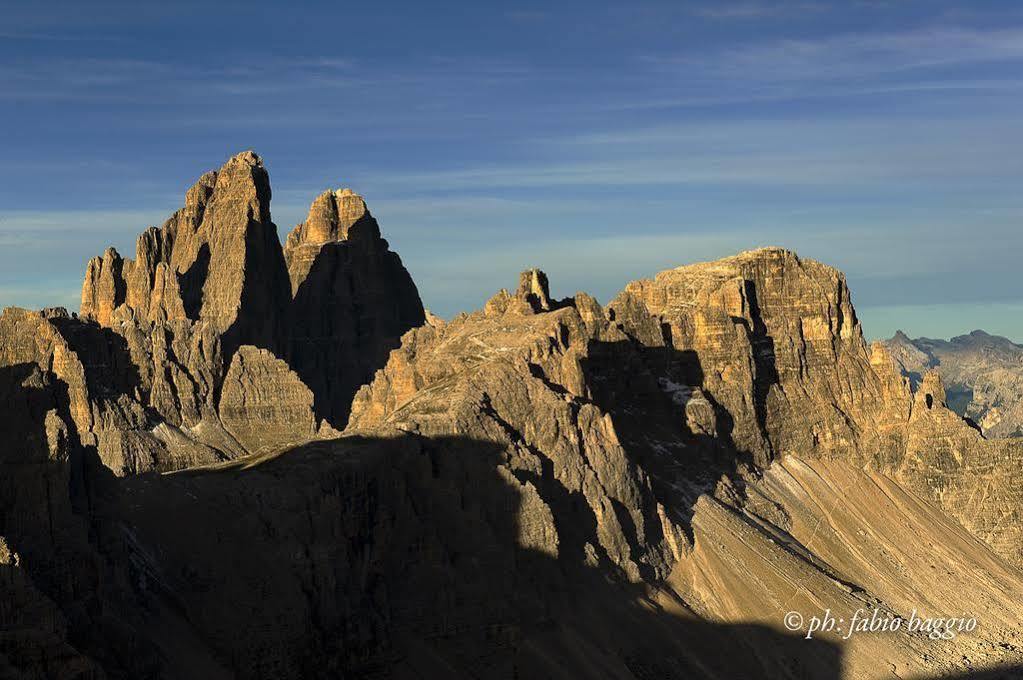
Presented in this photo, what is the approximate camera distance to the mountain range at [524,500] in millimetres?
86000

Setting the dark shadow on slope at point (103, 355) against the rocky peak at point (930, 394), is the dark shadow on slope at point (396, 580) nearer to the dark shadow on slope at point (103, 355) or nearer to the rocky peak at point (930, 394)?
the rocky peak at point (930, 394)

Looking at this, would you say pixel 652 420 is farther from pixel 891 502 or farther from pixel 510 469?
A: pixel 510 469

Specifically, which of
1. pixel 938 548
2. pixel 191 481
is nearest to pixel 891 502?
pixel 938 548

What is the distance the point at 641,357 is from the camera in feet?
543

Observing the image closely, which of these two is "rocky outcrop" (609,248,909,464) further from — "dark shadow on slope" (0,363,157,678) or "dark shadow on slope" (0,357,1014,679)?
"dark shadow on slope" (0,363,157,678)

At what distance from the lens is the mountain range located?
86.0m

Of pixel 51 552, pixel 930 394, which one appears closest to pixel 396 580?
pixel 51 552

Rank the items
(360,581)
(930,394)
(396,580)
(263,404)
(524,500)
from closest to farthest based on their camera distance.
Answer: (360,581), (396,580), (524,500), (263,404), (930,394)

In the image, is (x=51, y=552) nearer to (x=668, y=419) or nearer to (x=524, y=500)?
(x=524, y=500)


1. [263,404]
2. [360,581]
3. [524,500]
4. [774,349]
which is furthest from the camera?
[774,349]

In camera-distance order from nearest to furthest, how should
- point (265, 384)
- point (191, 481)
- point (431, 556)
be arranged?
point (191, 481) < point (431, 556) < point (265, 384)

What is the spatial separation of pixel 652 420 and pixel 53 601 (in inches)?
3575

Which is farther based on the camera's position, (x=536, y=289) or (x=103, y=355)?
Result: (x=103, y=355)

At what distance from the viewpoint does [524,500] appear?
115000 millimetres
